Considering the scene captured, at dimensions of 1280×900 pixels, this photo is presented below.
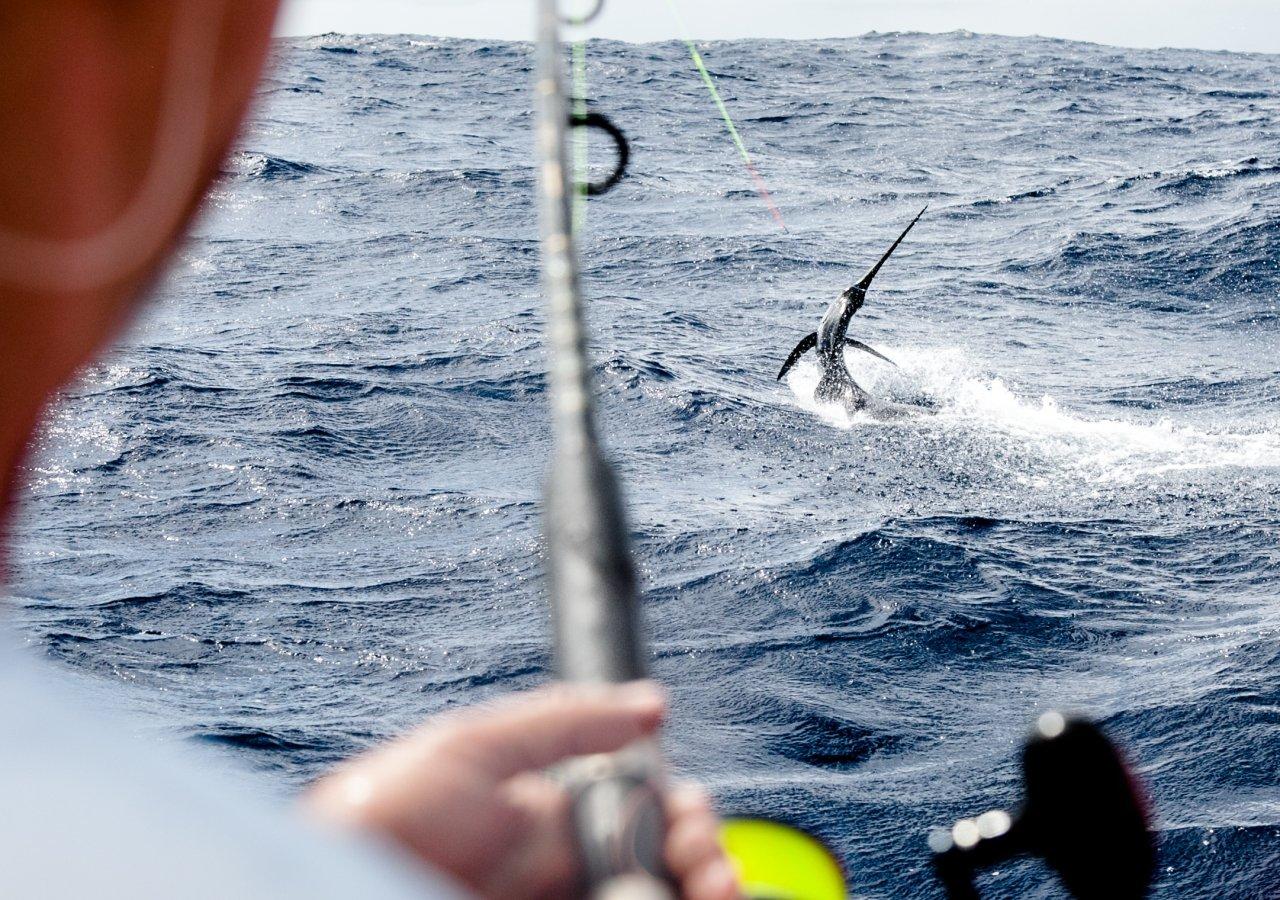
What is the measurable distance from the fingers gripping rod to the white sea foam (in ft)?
27.9

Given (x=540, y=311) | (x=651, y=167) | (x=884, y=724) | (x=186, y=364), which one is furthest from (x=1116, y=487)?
(x=651, y=167)

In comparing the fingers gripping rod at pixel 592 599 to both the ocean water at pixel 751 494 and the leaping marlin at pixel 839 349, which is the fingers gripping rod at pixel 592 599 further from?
the leaping marlin at pixel 839 349

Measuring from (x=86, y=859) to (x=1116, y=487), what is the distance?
353 inches

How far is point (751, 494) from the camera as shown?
8.80m

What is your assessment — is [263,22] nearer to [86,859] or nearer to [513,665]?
[86,859]

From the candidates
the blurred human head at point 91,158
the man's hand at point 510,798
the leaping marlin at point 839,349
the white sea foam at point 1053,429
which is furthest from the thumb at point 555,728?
the leaping marlin at point 839,349

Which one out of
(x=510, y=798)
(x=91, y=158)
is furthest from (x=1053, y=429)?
(x=91, y=158)

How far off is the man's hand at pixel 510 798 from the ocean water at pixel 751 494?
12.1 inches

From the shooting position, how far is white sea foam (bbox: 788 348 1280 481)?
368 inches

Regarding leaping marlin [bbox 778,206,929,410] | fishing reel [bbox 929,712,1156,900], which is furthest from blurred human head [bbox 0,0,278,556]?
leaping marlin [bbox 778,206,929,410]

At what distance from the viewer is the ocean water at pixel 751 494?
206 inches

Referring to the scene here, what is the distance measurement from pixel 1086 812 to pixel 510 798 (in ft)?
1.66

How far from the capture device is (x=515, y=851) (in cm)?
73

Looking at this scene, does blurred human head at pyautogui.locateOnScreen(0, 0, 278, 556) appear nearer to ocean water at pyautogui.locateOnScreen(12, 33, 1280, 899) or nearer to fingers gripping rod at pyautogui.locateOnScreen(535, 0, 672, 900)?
ocean water at pyautogui.locateOnScreen(12, 33, 1280, 899)
